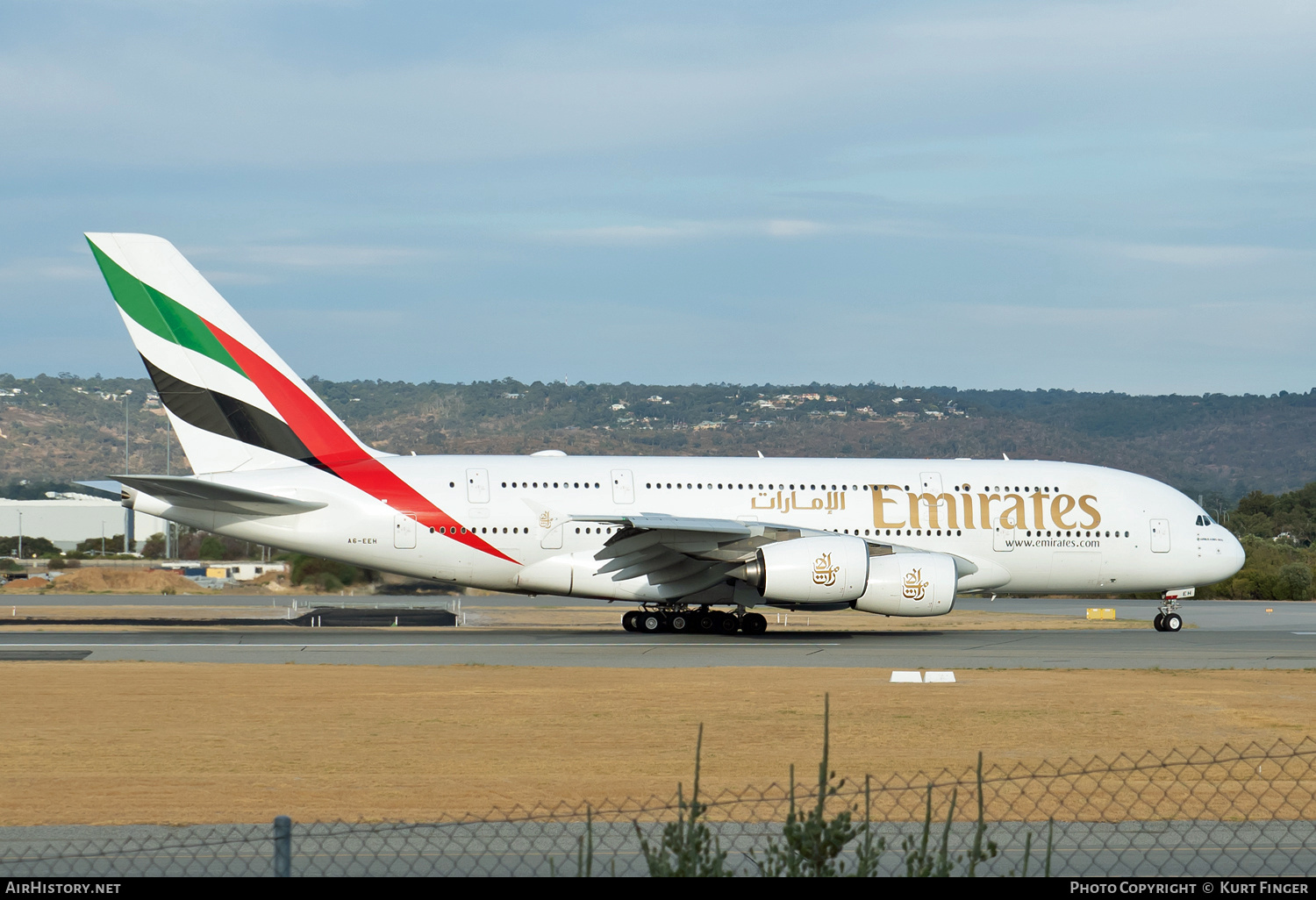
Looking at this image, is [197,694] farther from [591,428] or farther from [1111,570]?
[591,428]

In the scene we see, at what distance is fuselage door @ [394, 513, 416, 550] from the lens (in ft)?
90.4

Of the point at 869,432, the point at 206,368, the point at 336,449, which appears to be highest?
the point at 869,432

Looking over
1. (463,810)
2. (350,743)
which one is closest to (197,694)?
(350,743)

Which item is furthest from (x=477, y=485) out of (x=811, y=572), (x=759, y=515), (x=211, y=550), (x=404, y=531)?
(x=211, y=550)

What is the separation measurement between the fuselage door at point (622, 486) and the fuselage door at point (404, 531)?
4.48m

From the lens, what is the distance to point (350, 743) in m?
13.9

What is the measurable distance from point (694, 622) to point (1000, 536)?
7.38m

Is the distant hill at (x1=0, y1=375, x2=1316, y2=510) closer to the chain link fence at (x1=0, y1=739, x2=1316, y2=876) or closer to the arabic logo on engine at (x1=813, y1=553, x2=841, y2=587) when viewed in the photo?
the arabic logo on engine at (x1=813, y1=553, x2=841, y2=587)

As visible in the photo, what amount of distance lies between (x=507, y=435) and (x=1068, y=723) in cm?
17618

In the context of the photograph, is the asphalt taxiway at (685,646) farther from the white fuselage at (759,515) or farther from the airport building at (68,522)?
the airport building at (68,522)

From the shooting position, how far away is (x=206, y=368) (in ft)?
91.6

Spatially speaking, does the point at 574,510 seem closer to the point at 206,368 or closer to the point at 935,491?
the point at 935,491

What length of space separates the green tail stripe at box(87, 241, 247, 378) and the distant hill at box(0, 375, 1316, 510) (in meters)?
131

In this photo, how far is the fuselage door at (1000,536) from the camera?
2912 cm
